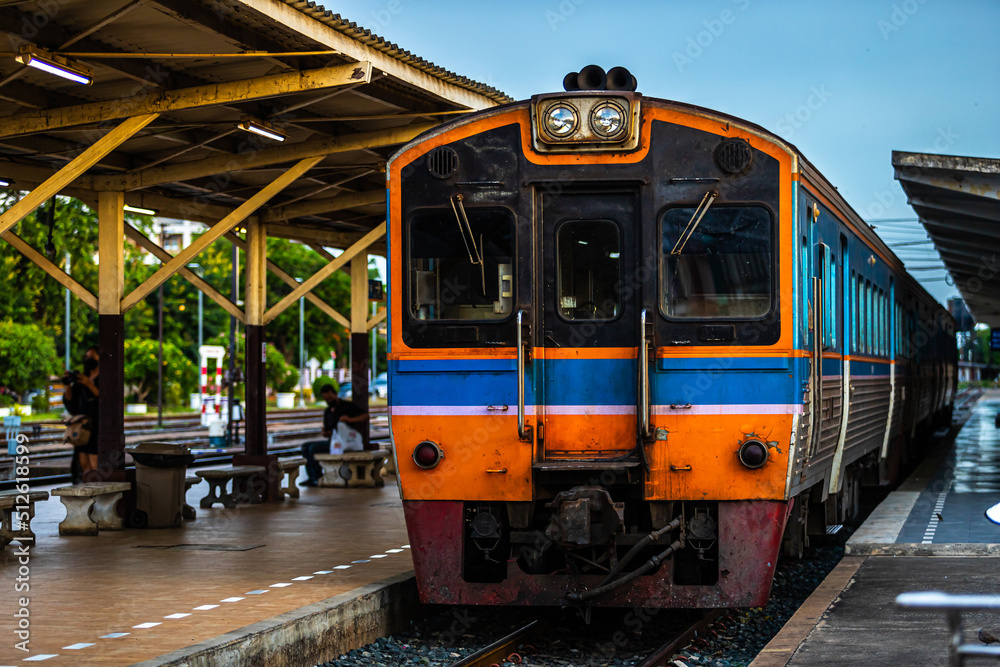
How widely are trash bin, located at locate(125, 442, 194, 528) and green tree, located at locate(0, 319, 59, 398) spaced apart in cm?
3092

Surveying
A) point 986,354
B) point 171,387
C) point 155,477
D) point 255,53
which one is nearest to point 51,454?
point 155,477

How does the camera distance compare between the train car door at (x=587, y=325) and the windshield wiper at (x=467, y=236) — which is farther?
the windshield wiper at (x=467, y=236)

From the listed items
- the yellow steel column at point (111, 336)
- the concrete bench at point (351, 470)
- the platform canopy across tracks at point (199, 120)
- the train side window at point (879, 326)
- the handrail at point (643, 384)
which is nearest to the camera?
the handrail at point (643, 384)

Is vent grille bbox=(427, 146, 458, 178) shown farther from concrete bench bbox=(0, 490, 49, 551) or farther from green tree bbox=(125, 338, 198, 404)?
green tree bbox=(125, 338, 198, 404)

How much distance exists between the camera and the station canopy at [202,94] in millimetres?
9375

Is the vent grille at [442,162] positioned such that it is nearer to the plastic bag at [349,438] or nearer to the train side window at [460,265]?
the train side window at [460,265]

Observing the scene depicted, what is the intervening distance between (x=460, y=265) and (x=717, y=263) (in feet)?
5.53

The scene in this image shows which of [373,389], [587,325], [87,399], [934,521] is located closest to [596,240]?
[587,325]

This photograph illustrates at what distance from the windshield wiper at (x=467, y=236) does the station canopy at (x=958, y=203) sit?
771cm

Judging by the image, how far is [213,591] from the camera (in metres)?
8.29

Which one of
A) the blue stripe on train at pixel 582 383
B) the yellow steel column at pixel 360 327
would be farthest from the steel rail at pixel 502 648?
the yellow steel column at pixel 360 327

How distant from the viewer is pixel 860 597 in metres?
8.12

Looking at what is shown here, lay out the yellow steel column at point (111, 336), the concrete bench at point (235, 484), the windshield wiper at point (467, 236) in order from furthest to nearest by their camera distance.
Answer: the concrete bench at point (235, 484), the yellow steel column at point (111, 336), the windshield wiper at point (467, 236)

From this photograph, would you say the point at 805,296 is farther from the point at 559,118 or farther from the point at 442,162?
the point at 442,162
